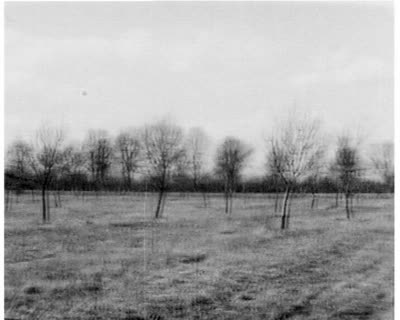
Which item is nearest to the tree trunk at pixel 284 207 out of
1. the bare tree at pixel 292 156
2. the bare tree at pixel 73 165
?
the bare tree at pixel 292 156

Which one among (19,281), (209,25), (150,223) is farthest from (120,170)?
(209,25)

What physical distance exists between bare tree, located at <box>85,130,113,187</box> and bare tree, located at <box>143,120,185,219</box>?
0.83 metres

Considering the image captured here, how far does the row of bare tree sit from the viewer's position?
27.7ft

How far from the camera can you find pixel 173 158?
9.91m

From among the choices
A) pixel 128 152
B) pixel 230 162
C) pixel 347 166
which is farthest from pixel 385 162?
pixel 128 152

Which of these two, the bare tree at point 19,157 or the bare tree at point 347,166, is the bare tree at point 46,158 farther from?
the bare tree at point 347,166

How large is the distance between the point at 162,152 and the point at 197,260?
8.74 ft

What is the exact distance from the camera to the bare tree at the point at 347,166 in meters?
8.55

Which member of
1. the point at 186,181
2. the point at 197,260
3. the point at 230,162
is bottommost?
the point at 197,260

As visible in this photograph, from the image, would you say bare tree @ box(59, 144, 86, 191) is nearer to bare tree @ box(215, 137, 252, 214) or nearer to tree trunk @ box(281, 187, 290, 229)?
bare tree @ box(215, 137, 252, 214)

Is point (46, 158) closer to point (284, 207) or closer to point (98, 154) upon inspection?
point (98, 154)

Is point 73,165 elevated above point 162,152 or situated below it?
below

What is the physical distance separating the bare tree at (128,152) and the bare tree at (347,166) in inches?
168

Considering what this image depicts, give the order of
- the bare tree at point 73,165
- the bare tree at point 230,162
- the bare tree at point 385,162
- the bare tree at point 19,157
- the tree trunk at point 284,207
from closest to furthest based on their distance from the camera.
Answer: the bare tree at point 385,162, the bare tree at point 19,157, the bare tree at point 230,162, the bare tree at point 73,165, the tree trunk at point 284,207
